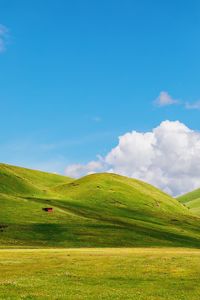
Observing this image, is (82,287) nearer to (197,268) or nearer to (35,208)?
(197,268)

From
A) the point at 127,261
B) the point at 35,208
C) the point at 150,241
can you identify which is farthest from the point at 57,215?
the point at 127,261

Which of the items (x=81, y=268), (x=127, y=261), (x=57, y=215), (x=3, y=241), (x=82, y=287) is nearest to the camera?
(x=82, y=287)

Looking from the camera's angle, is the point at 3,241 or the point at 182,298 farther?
the point at 3,241

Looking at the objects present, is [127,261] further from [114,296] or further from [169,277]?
[114,296]

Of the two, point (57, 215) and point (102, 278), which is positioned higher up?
point (57, 215)

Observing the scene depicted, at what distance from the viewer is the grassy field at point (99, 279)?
3694cm

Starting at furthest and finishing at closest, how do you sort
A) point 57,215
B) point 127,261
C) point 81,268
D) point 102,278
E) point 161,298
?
1. point 57,215
2. point 127,261
3. point 81,268
4. point 102,278
5. point 161,298

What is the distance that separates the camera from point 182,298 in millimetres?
36344

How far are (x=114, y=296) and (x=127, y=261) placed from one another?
96.2 feet

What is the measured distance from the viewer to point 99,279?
46.6 meters

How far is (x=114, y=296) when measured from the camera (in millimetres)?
36125

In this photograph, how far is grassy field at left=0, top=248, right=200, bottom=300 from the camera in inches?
1454

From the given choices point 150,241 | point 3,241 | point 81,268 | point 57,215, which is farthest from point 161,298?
point 57,215

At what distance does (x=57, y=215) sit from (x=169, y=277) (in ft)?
407
